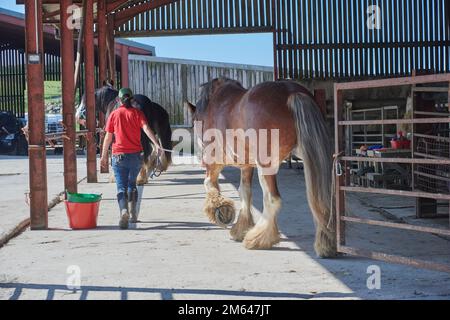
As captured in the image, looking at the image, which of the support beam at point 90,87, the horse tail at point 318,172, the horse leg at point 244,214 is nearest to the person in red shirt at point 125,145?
the horse leg at point 244,214

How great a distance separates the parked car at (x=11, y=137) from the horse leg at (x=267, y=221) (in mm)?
21248

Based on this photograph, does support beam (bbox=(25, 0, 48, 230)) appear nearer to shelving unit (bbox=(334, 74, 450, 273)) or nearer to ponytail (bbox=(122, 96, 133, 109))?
ponytail (bbox=(122, 96, 133, 109))

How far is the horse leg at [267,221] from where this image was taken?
721cm

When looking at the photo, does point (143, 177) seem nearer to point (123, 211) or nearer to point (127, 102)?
point (127, 102)

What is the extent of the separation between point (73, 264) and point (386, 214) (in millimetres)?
4579

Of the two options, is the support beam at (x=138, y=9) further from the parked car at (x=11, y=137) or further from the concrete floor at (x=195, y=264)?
the concrete floor at (x=195, y=264)

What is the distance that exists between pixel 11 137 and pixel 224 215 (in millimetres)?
20552

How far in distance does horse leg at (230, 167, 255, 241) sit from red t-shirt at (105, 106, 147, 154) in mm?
1611

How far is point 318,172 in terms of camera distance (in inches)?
268

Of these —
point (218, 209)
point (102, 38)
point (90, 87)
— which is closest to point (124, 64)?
point (102, 38)

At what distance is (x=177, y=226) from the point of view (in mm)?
9164

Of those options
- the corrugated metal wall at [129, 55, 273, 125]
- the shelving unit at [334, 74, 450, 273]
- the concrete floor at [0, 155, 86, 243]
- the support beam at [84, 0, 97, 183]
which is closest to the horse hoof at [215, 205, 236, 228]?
the shelving unit at [334, 74, 450, 273]
